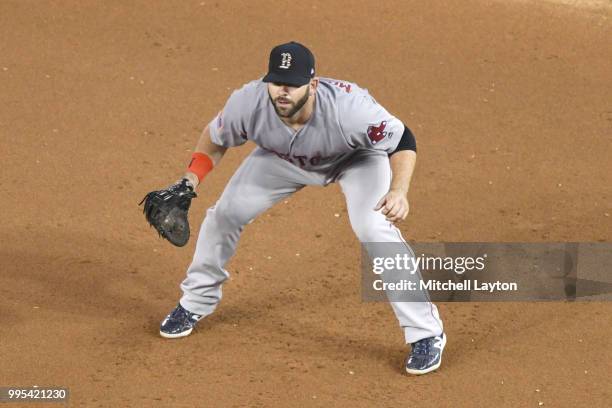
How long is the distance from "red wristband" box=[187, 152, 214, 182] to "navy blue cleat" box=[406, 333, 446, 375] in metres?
1.54

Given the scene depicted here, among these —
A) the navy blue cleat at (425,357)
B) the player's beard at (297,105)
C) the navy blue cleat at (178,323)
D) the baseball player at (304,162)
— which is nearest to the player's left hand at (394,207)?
the baseball player at (304,162)

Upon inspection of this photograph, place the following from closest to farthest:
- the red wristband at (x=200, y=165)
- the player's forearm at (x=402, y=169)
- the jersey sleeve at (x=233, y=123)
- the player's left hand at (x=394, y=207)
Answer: the player's left hand at (x=394, y=207) → the player's forearm at (x=402, y=169) → the jersey sleeve at (x=233, y=123) → the red wristband at (x=200, y=165)

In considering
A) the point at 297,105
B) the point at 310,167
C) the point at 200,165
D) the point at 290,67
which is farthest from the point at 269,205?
the point at 290,67

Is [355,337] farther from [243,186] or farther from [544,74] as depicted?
[544,74]

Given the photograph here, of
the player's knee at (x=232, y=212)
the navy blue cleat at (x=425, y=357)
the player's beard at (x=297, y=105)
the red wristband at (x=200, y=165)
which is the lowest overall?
the navy blue cleat at (x=425, y=357)

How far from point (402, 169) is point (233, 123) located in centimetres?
97

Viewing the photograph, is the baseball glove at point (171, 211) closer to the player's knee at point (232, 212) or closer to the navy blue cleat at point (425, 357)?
the player's knee at point (232, 212)

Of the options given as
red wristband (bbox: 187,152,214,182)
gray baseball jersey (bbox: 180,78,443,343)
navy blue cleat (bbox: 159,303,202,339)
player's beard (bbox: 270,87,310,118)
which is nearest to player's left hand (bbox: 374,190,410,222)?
gray baseball jersey (bbox: 180,78,443,343)

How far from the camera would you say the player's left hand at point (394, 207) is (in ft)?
20.1

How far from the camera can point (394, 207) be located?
6.14 metres

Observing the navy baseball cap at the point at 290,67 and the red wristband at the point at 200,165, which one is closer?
the navy baseball cap at the point at 290,67

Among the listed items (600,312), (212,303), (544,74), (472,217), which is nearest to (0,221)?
(212,303)

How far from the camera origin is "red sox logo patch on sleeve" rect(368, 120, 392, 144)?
6465 millimetres

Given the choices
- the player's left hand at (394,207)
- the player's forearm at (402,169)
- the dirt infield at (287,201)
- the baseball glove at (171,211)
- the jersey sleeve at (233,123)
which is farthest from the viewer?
the dirt infield at (287,201)
